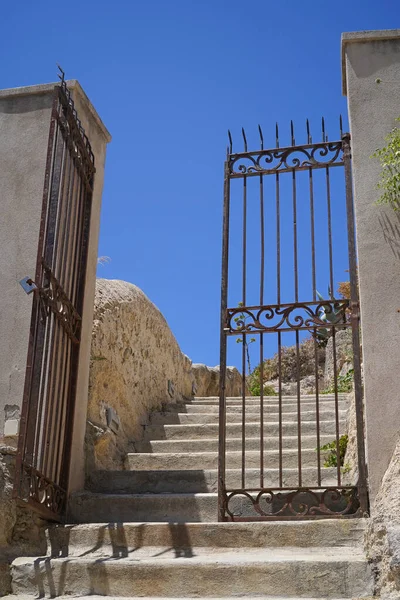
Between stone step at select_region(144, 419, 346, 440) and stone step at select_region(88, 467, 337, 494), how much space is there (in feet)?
2.86

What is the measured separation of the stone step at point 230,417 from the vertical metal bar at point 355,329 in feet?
6.32

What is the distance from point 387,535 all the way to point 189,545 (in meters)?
1.40

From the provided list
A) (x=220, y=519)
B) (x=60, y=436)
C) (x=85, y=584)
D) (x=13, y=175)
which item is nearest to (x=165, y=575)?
(x=85, y=584)

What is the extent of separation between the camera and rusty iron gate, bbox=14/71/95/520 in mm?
4977

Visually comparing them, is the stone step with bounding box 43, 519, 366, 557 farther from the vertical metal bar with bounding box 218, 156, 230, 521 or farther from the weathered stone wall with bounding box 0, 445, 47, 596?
the vertical metal bar with bounding box 218, 156, 230, 521

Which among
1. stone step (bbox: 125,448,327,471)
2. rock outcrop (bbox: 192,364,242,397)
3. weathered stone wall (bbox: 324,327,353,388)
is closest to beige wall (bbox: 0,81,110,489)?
stone step (bbox: 125,448,327,471)

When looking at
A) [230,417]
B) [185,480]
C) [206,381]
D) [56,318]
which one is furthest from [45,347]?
[206,381]

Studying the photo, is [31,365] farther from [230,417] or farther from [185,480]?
[230,417]

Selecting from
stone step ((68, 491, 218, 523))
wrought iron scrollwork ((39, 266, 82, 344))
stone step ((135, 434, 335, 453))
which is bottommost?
stone step ((68, 491, 218, 523))

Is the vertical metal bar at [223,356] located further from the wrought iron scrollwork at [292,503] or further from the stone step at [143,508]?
the stone step at [143,508]

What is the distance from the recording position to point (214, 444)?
22.7 ft

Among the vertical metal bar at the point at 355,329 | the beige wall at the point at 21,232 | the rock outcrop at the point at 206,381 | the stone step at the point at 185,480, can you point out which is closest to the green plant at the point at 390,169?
the vertical metal bar at the point at 355,329

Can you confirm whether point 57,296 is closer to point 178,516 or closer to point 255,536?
point 178,516

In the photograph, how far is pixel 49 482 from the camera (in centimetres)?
532
